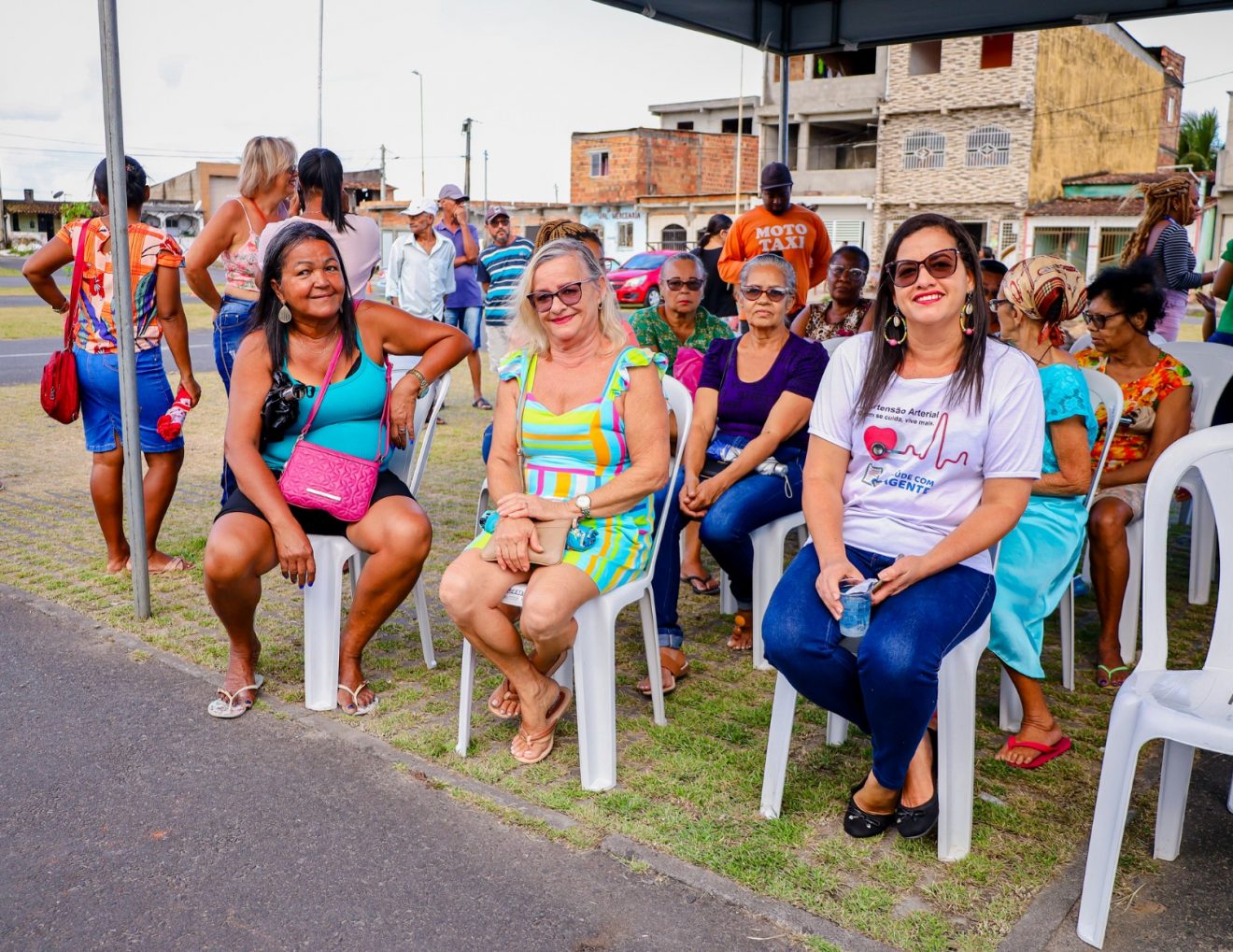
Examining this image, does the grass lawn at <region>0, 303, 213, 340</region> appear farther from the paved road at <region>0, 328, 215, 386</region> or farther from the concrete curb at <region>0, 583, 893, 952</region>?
the concrete curb at <region>0, 583, 893, 952</region>

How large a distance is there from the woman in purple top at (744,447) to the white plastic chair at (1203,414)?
1.92 m

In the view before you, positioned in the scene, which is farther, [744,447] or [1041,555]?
[744,447]

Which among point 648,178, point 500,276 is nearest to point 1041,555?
point 500,276

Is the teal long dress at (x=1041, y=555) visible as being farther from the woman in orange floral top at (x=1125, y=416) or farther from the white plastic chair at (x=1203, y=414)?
the white plastic chair at (x=1203, y=414)

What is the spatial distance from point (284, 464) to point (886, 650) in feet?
7.32

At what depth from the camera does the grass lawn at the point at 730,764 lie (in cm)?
268

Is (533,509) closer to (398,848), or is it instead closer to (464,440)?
(398,848)

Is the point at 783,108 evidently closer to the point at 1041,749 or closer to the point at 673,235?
the point at 1041,749

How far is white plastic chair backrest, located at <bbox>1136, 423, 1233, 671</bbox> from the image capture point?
2.64 m

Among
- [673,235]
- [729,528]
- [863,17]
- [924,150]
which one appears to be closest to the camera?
[729,528]

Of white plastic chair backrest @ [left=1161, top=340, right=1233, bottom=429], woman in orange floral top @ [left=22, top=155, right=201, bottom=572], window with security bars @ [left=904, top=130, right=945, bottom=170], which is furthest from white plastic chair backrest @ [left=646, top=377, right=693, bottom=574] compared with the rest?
window with security bars @ [left=904, top=130, right=945, bottom=170]

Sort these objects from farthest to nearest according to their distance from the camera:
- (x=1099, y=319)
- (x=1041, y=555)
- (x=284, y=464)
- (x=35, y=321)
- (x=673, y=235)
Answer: (x=673, y=235)
(x=35, y=321)
(x=1099, y=319)
(x=284, y=464)
(x=1041, y=555)

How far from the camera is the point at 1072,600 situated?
161 inches

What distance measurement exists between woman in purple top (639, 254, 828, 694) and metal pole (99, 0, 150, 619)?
2216 mm
